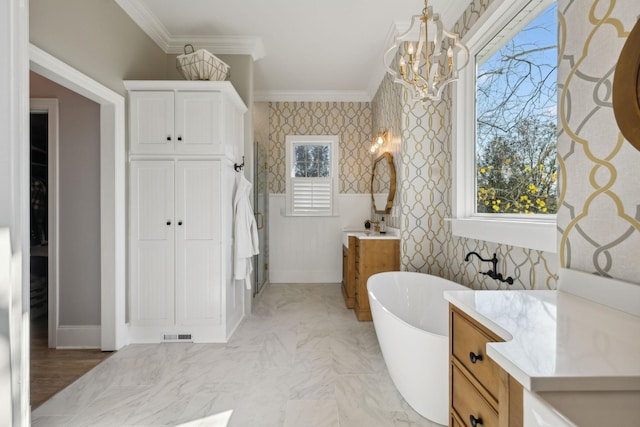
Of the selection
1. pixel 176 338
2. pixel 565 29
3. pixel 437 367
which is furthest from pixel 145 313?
pixel 565 29

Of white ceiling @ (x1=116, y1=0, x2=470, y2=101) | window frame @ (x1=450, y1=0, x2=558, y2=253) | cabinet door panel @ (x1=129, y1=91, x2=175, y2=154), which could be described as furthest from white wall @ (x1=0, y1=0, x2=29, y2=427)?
window frame @ (x1=450, y1=0, x2=558, y2=253)

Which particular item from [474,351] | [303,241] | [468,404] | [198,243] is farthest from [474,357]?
[303,241]

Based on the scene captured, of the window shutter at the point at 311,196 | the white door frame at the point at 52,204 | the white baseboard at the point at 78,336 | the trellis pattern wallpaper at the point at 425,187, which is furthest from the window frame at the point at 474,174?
the white door frame at the point at 52,204

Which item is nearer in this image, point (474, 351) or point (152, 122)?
point (474, 351)

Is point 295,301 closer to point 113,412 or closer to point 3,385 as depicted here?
point 113,412

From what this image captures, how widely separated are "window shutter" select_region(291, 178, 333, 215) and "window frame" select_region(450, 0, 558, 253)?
2.39 meters

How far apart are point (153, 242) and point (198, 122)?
1.12 meters

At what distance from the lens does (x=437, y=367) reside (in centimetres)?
162

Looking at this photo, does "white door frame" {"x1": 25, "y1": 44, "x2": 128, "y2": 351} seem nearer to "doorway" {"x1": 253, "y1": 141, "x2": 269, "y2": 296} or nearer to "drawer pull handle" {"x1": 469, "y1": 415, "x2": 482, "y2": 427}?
"doorway" {"x1": 253, "y1": 141, "x2": 269, "y2": 296}

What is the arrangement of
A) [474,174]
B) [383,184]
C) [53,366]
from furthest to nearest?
[383,184], [474,174], [53,366]

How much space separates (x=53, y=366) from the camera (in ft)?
7.38

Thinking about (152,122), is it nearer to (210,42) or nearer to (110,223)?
(110,223)

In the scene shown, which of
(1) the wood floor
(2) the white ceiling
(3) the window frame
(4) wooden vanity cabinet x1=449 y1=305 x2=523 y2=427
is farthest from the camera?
(2) the white ceiling

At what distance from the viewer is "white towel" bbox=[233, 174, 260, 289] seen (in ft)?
9.62
